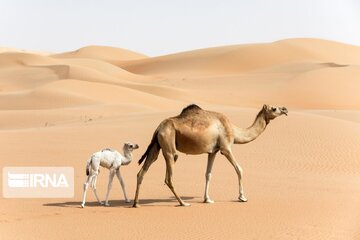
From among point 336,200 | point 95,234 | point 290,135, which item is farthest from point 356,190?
point 290,135

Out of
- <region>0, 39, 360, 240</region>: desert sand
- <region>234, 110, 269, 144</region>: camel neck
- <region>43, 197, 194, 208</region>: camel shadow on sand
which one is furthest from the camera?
<region>234, 110, 269, 144</region>: camel neck

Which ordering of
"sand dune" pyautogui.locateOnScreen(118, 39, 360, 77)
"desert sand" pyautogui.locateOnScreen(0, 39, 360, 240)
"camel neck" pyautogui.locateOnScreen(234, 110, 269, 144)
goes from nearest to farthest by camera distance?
"desert sand" pyautogui.locateOnScreen(0, 39, 360, 240) < "camel neck" pyautogui.locateOnScreen(234, 110, 269, 144) < "sand dune" pyautogui.locateOnScreen(118, 39, 360, 77)

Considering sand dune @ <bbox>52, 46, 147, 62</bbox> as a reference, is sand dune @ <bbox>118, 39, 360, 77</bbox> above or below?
below

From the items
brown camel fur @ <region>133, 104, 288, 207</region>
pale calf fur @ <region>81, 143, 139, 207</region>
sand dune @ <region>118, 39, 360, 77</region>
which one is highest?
sand dune @ <region>118, 39, 360, 77</region>

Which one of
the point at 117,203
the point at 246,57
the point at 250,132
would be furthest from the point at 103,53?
the point at 117,203

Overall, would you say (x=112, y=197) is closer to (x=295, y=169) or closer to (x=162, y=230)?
(x=162, y=230)

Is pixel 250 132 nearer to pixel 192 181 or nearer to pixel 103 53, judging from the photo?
pixel 192 181

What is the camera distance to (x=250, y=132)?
10.1 m

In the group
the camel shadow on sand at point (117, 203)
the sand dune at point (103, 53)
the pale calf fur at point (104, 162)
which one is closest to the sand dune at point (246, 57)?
the sand dune at point (103, 53)

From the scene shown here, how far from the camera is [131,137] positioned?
58.0 ft

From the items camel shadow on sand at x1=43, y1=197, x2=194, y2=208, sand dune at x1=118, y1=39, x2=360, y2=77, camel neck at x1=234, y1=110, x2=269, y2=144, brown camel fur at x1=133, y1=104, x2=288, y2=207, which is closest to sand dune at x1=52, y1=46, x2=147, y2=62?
sand dune at x1=118, y1=39, x2=360, y2=77

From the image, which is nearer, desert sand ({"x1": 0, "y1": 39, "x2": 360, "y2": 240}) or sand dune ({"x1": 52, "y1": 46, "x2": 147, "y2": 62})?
desert sand ({"x1": 0, "y1": 39, "x2": 360, "y2": 240})

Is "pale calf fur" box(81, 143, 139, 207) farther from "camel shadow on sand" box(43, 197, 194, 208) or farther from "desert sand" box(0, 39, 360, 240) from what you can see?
"desert sand" box(0, 39, 360, 240)

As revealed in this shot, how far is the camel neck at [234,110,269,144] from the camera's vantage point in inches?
391
